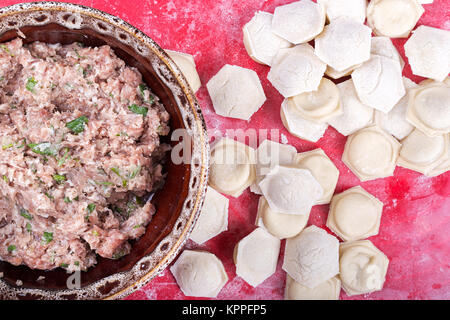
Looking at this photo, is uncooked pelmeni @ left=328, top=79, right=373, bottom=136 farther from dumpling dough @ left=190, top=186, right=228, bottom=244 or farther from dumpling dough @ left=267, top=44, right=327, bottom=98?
dumpling dough @ left=190, top=186, right=228, bottom=244

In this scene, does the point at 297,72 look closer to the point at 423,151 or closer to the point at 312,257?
the point at 423,151

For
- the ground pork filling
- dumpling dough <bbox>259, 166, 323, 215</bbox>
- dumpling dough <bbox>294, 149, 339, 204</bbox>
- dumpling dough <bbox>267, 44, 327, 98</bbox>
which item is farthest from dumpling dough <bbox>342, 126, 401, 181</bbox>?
the ground pork filling

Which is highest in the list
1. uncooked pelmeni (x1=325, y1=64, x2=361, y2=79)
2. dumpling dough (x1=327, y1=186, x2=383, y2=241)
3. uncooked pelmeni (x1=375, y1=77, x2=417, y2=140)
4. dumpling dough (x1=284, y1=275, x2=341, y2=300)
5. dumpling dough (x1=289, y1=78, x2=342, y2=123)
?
uncooked pelmeni (x1=325, y1=64, x2=361, y2=79)

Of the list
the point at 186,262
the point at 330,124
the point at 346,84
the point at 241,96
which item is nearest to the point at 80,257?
the point at 186,262

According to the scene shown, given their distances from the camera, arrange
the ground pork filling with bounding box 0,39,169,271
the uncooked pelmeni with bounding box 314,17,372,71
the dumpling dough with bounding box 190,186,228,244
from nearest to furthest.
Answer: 1. the ground pork filling with bounding box 0,39,169,271
2. the uncooked pelmeni with bounding box 314,17,372,71
3. the dumpling dough with bounding box 190,186,228,244

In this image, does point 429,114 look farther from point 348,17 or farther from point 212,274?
point 212,274

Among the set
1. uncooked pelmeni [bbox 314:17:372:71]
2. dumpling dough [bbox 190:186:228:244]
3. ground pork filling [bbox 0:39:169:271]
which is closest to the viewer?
ground pork filling [bbox 0:39:169:271]

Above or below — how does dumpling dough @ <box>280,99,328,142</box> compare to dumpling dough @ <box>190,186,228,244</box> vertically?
above

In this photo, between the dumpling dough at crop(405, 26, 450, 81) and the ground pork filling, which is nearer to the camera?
the ground pork filling
